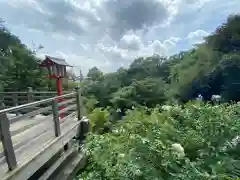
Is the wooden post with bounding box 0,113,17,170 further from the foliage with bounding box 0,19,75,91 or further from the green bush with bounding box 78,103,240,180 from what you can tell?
the foliage with bounding box 0,19,75,91

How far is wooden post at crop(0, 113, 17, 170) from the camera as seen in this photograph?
220 centimetres

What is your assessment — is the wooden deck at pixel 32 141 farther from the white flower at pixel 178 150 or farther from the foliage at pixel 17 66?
the foliage at pixel 17 66

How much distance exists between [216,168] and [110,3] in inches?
242

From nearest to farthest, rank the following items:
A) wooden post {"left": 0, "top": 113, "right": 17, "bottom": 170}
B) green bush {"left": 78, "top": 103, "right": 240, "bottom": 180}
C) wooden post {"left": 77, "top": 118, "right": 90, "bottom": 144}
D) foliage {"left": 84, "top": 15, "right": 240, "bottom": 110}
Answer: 1. green bush {"left": 78, "top": 103, "right": 240, "bottom": 180}
2. wooden post {"left": 0, "top": 113, "right": 17, "bottom": 170}
3. wooden post {"left": 77, "top": 118, "right": 90, "bottom": 144}
4. foliage {"left": 84, "top": 15, "right": 240, "bottom": 110}

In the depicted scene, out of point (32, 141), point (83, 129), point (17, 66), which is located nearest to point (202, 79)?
point (83, 129)

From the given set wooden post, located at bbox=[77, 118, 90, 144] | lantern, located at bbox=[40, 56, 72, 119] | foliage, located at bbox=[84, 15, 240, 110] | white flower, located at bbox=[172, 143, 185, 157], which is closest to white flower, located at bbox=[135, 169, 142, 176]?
white flower, located at bbox=[172, 143, 185, 157]

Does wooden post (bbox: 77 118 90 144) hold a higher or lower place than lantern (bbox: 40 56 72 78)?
lower

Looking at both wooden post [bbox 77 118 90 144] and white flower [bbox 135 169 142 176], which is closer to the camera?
white flower [bbox 135 169 142 176]

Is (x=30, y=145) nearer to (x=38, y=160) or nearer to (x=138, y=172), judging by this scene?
(x=38, y=160)

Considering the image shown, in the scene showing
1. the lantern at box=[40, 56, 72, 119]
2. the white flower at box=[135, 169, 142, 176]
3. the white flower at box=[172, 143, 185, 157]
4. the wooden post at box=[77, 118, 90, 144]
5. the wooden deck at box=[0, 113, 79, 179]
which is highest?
the lantern at box=[40, 56, 72, 119]

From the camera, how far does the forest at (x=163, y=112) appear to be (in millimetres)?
2020

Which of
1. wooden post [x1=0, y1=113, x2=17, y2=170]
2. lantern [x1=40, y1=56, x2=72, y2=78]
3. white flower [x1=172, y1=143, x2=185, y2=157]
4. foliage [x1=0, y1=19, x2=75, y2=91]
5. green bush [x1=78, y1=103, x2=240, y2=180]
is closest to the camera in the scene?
green bush [x1=78, y1=103, x2=240, y2=180]

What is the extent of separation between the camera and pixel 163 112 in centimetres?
380

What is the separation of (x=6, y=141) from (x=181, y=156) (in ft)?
5.53
